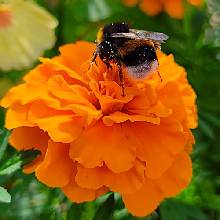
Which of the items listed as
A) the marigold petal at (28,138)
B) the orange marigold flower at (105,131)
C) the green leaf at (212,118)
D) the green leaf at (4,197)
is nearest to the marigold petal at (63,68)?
the orange marigold flower at (105,131)

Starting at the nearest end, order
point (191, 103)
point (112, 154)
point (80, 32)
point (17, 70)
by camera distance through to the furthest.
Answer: point (112, 154)
point (191, 103)
point (17, 70)
point (80, 32)

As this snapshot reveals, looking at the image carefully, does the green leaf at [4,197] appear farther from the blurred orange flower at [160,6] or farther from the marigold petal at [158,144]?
the blurred orange flower at [160,6]

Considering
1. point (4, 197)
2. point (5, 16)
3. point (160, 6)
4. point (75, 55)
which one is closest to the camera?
point (4, 197)

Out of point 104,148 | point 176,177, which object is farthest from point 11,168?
point 176,177

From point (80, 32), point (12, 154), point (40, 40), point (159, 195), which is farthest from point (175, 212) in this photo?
point (80, 32)

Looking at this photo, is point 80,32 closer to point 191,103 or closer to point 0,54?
point 0,54

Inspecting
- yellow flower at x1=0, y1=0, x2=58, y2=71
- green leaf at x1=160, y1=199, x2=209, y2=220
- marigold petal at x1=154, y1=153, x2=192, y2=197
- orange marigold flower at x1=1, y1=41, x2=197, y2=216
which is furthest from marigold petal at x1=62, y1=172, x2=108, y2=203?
yellow flower at x1=0, y1=0, x2=58, y2=71

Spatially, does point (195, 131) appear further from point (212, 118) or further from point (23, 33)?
point (23, 33)
